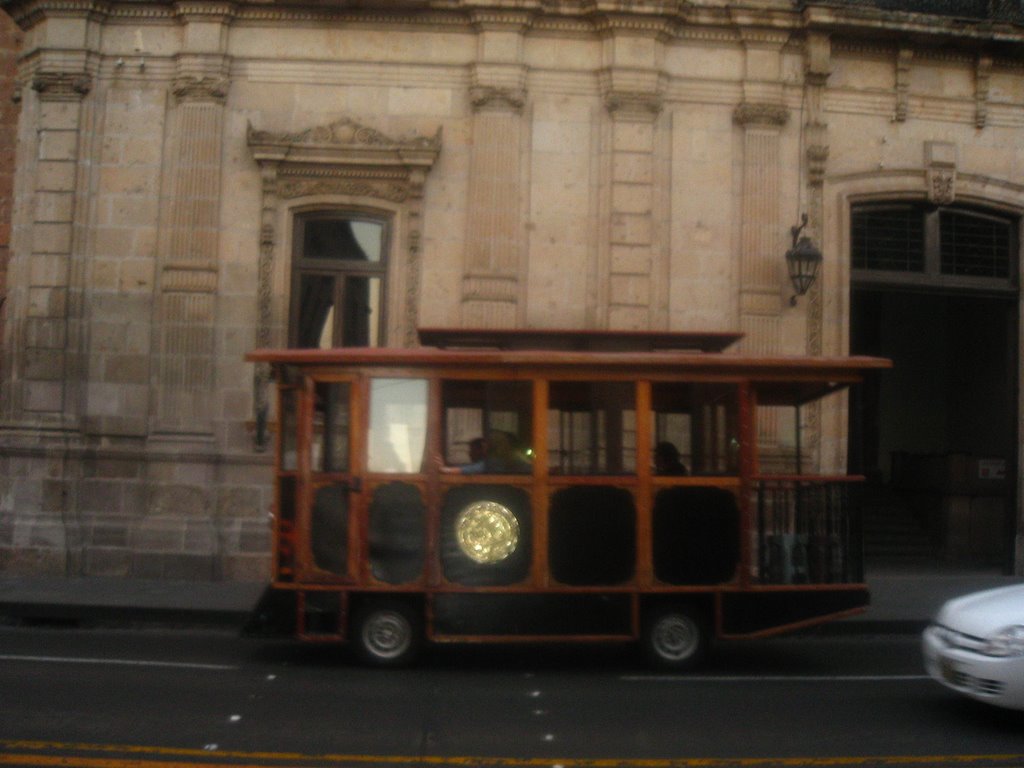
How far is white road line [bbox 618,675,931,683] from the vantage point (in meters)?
9.94

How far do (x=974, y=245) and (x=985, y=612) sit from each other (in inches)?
401

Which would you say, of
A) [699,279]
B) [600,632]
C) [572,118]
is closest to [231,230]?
[572,118]

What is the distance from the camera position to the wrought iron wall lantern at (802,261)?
15.8 meters

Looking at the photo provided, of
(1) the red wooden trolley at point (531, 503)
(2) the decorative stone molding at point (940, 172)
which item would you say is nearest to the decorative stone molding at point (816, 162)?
(2) the decorative stone molding at point (940, 172)

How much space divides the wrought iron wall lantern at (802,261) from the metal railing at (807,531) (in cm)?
578

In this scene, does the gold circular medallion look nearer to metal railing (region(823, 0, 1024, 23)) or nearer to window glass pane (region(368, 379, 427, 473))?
window glass pane (region(368, 379, 427, 473))

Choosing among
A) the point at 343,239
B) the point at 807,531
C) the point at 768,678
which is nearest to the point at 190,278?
the point at 343,239

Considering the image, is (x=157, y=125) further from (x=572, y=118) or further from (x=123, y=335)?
(x=572, y=118)

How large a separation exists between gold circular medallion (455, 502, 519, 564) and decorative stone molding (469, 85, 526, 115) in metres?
7.28

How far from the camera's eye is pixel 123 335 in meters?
A: 15.9

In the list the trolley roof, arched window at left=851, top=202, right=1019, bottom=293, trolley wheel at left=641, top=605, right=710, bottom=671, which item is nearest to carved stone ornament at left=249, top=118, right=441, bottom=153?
the trolley roof

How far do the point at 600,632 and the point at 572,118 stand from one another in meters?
8.14

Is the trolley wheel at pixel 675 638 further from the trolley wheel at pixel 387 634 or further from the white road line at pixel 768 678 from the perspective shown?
the trolley wheel at pixel 387 634

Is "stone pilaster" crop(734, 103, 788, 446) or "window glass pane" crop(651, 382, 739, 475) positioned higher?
"stone pilaster" crop(734, 103, 788, 446)
